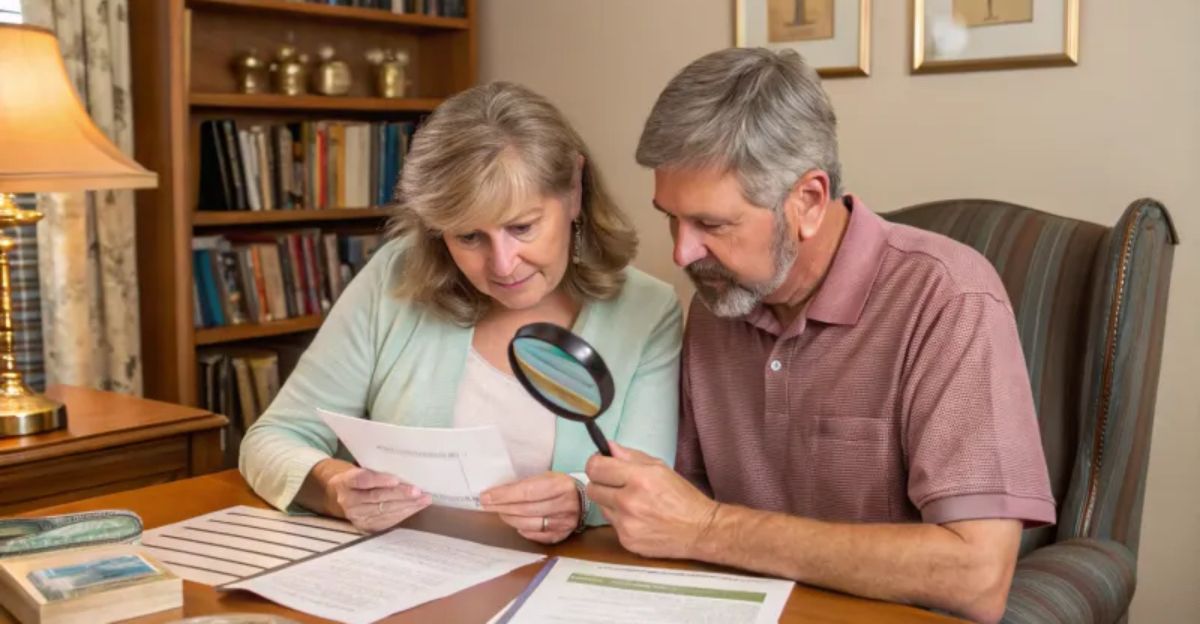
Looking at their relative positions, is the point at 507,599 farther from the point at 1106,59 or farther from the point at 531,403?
the point at 1106,59

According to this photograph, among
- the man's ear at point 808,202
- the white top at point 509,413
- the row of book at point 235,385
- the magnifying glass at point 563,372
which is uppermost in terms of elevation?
the man's ear at point 808,202

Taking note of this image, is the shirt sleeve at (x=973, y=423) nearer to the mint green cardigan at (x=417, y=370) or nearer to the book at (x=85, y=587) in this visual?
the mint green cardigan at (x=417, y=370)

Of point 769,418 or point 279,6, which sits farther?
point 279,6

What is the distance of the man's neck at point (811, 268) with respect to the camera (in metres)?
1.55

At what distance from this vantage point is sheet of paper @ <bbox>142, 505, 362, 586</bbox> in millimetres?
1388

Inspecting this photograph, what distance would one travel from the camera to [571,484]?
1.50 meters

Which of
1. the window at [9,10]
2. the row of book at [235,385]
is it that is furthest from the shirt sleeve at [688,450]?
the window at [9,10]

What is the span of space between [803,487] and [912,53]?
160 centimetres

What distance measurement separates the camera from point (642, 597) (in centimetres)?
126

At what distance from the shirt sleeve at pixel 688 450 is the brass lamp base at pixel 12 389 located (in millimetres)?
1362

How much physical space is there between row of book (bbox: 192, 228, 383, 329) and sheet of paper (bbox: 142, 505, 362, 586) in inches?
71.0

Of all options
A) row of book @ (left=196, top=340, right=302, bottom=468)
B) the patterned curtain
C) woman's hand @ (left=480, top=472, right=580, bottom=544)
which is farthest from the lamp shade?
woman's hand @ (left=480, top=472, right=580, bottom=544)

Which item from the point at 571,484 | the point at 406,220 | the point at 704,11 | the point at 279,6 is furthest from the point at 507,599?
the point at 279,6

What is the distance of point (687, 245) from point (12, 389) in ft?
5.16
